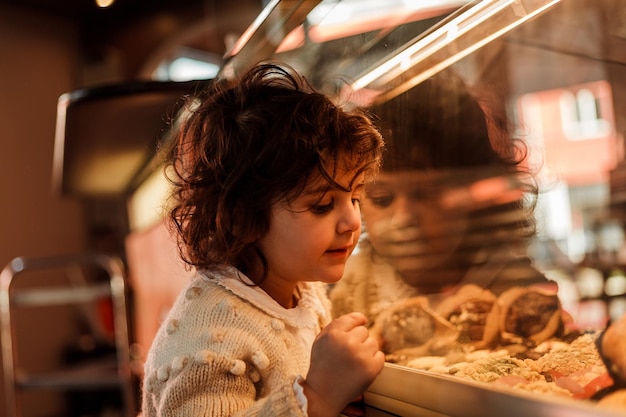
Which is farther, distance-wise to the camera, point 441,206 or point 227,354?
point 441,206

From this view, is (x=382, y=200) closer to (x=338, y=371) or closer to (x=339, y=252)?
(x=339, y=252)

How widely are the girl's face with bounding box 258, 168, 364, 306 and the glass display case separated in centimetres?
12

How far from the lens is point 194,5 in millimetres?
4707

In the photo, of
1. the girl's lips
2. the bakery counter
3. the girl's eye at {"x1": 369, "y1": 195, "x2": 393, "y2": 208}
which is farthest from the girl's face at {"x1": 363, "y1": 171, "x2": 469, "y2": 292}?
the bakery counter

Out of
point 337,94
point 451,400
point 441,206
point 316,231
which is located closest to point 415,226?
point 441,206

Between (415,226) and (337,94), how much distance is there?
0.31 meters

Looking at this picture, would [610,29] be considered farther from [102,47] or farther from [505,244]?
[102,47]

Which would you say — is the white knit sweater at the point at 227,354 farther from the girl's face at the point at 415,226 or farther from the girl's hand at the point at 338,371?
the girl's face at the point at 415,226

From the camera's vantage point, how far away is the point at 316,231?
72cm

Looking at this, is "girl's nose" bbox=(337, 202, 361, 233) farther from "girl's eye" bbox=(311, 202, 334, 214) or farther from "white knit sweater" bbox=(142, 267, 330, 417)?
"white knit sweater" bbox=(142, 267, 330, 417)

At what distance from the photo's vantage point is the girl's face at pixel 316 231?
2.35 ft

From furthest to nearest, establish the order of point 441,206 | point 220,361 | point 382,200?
point 441,206
point 382,200
point 220,361

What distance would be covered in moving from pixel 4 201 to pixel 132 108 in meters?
2.82

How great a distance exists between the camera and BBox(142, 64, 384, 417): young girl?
2.16ft
